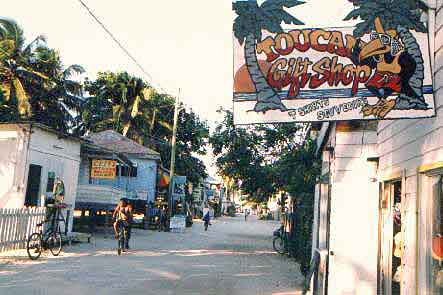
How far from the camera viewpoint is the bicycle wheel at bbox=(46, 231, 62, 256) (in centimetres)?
1384

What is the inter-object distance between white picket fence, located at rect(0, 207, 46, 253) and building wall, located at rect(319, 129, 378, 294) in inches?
393

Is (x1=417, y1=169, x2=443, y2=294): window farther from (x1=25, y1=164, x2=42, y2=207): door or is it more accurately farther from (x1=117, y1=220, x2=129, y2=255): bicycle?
(x1=25, y1=164, x2=42, y2=207): door

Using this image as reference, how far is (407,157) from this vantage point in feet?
18.9

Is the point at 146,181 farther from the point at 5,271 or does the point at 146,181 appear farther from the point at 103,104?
the point at 5,271

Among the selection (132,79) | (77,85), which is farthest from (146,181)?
(132,79)

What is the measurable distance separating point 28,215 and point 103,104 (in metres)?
30.5

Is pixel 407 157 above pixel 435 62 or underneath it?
underneath

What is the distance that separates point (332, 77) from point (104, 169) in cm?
1882

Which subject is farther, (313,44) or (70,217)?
Result: (70,217)

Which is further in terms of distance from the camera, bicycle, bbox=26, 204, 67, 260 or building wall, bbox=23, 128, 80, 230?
building wall, bbox=23, 128, 80, 230

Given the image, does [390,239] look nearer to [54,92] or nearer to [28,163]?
[28,163]

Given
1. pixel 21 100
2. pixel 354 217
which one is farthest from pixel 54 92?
pixel 354 217

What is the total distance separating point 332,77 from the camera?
5160 millimetres

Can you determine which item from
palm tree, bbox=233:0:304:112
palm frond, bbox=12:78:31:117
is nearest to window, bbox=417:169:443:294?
palm tree, bbox=233:0:304:112
